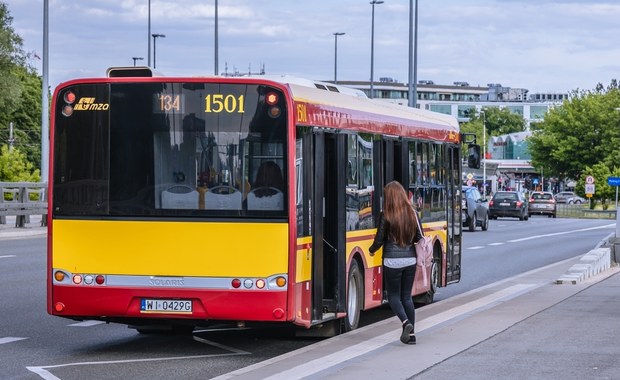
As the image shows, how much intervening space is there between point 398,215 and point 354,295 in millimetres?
2123

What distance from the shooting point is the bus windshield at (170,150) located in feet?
42.2

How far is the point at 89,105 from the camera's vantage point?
43.2 ft

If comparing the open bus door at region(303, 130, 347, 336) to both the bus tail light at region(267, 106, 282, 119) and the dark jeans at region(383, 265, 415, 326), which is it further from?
the bus tail light at region(267, 106, 282, 119)

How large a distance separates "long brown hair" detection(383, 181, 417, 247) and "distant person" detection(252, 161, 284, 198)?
1.01 metres

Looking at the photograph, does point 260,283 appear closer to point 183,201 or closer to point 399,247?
point 183,201

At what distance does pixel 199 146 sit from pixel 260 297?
1473 mm

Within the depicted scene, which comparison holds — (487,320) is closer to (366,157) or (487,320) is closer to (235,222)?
(366,157)

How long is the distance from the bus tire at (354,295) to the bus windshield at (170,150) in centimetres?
223

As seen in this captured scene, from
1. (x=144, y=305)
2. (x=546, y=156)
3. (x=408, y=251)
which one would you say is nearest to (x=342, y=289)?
(x=408, y=251)

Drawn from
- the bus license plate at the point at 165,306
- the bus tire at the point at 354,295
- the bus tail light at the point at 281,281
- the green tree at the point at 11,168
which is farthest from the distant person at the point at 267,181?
the green tree at the point at 11,168

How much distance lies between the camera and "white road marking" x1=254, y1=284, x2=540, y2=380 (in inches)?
434

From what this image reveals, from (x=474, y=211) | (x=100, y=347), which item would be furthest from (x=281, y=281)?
(x=474, y=211)

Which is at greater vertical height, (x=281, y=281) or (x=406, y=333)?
(x=281, y=281)

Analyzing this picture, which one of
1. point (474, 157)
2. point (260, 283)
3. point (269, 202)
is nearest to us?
point (260, 283)
